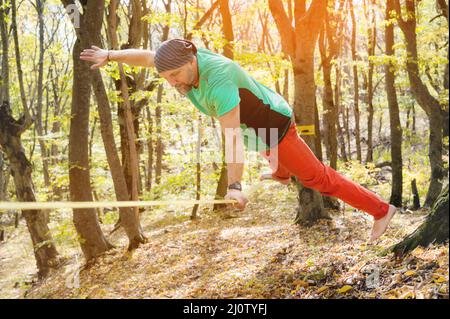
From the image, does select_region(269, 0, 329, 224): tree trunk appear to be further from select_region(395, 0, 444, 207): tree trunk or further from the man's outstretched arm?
the man's outstretched arm

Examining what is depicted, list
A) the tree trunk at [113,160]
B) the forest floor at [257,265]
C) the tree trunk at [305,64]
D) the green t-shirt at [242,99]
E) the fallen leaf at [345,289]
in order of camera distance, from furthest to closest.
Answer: the tree trunk at [113,160], the tree trunk at [305,64], the fallen leaf at [345,289], the forest floor at [257,265], the green t-shirt at [242,99]

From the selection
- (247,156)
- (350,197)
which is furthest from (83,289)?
(247,156)

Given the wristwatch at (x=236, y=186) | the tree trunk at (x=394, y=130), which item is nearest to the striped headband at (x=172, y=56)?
the wristwatch at (x=236, y=186)

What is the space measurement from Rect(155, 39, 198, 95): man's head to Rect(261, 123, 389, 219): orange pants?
1.04 metres

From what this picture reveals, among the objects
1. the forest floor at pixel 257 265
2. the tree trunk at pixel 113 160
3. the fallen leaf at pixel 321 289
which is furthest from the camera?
the tree trunk at pixel 113 160

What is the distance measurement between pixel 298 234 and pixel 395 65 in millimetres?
5224

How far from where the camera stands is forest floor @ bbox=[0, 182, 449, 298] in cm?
301

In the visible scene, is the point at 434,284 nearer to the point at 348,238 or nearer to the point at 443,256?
the point at 443,256

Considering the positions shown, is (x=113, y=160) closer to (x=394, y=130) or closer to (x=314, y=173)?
(x=314, y=173)

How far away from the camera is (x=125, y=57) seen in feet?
12.3

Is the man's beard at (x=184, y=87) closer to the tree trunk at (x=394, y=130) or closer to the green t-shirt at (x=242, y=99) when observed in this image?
the green t-shirt at (x=242, y=99)

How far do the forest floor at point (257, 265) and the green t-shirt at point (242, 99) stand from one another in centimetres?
134

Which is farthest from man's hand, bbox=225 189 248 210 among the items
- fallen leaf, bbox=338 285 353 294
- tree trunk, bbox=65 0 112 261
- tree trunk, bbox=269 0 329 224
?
tree trunk, bbox=65 0 112 261

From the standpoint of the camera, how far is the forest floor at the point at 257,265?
3.01 metres
